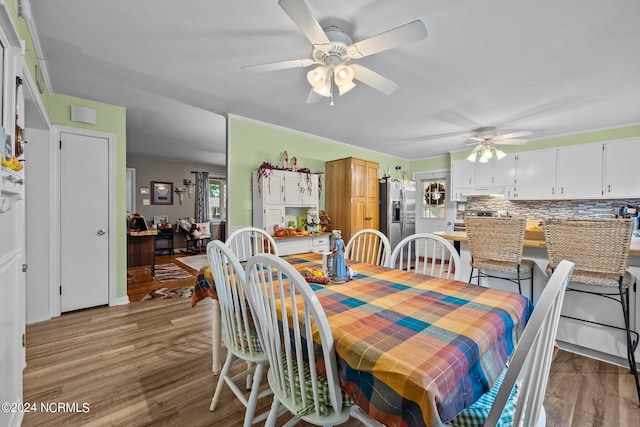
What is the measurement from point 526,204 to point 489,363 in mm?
5273

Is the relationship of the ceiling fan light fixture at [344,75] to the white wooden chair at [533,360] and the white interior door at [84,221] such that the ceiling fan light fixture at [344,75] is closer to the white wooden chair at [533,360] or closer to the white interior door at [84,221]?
the white wooden chair at [533,360]

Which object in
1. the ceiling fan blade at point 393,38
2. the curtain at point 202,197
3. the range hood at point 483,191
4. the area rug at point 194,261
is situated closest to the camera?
the ceiling fan blade at point 393,38

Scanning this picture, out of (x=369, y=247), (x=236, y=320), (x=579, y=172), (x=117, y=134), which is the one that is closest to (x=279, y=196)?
(x=369, y=247)

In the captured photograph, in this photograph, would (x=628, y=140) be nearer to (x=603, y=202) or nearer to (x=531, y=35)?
(x=603, y=202)

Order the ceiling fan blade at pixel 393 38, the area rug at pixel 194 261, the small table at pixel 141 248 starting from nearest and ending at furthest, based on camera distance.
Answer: the ceiling fan blade at pixel 393 38, the small table at pixel 141 248, the area rug at pixel 194 261

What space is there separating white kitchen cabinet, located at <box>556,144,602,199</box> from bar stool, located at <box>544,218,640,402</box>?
3.09 meters

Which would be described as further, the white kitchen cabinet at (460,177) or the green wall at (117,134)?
the white kitchen cabinet at (460,177)

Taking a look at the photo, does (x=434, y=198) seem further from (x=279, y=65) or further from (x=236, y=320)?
(x=236, y=320)

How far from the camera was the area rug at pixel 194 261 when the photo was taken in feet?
18.0

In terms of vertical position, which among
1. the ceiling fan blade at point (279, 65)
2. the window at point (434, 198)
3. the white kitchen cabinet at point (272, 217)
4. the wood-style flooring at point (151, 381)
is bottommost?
the wood-style flooring at point (151, 381)

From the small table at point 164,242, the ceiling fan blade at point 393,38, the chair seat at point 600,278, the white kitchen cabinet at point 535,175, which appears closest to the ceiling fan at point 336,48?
the ceiling fan blade at point 393,38

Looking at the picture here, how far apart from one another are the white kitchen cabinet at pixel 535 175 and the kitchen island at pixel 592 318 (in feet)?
9.07

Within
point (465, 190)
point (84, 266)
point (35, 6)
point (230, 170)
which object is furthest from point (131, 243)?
point (465, 190)

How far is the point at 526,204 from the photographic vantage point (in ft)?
16.6
